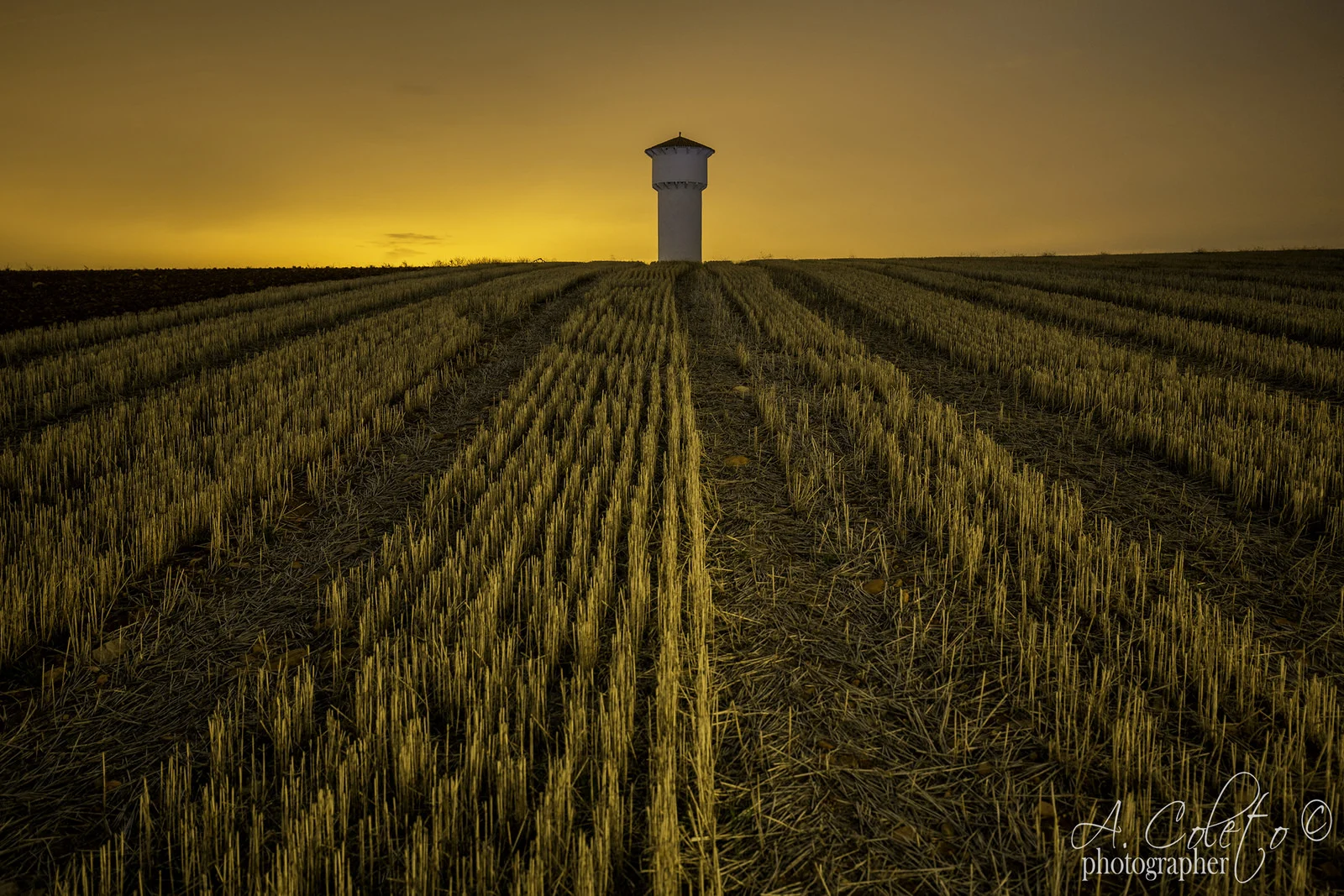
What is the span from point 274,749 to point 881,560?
3.64m

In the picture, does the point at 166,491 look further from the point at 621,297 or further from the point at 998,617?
the point at 621,297

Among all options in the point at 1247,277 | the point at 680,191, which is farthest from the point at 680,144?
the point at 1247,277

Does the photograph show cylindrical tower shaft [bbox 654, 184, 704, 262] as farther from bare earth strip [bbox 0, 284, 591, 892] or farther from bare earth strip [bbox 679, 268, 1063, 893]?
bare earth strip [bbox 679, 268, 1063, 893]

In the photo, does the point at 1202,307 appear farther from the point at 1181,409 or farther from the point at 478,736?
the point at 478,736

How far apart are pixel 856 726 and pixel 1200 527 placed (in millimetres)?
3813

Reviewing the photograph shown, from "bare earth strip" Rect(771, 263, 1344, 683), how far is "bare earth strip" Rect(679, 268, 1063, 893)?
1.75 metres

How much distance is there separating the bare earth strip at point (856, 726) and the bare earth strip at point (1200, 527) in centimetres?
175

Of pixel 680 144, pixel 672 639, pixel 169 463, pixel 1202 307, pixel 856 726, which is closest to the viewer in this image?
Result: pixel 856 726

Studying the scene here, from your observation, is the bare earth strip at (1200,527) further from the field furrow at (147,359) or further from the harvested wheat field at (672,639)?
the field furrow at (147,359)

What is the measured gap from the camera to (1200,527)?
16.6ft

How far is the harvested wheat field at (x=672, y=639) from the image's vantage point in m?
2.36

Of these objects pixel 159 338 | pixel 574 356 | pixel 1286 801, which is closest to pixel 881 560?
pixel 1286 801

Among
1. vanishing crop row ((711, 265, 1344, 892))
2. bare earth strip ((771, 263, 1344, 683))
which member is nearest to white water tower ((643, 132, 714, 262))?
bare earth strip ((771, 263, 1344, 683))

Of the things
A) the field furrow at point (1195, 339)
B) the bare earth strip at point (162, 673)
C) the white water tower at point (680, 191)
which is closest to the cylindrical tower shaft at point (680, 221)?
the white water tower at point (680, 191)
